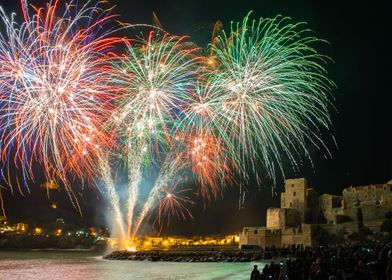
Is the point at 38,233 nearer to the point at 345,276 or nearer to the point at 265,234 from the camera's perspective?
the point at 265,234

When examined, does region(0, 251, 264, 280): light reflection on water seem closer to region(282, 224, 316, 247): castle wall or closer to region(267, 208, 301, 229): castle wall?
region(282, 224, 316, 247): castle wall

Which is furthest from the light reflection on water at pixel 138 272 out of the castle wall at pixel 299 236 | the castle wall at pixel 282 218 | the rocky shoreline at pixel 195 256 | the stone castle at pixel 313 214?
the castle wall at pixel 282 218

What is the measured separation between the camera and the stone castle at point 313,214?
51.9m

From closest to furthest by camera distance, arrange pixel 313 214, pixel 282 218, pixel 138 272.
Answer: pixel 138 272 → pixel 282 218 → pixel 313 214

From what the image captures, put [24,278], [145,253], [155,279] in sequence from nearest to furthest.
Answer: [155,279] < [24,278] < [145,253]

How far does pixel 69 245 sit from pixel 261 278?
112876 mm

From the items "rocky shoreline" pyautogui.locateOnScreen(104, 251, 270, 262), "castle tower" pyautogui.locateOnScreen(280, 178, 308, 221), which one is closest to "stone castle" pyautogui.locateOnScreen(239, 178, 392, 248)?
"castle tower" pyautogui.locateOnScreen(280, 178, 308, 221)

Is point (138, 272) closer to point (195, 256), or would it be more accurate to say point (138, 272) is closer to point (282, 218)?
point (195, 256)

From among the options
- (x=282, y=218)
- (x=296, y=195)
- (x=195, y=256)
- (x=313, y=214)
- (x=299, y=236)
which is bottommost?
(x=195, y=256)

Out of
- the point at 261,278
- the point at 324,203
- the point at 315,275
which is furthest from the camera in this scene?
the point at 324,203

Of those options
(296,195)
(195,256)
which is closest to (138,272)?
(195,256)

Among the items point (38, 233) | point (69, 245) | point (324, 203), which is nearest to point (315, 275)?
point (324, 203)

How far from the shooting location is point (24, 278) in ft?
89.5

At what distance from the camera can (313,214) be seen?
200 ft
